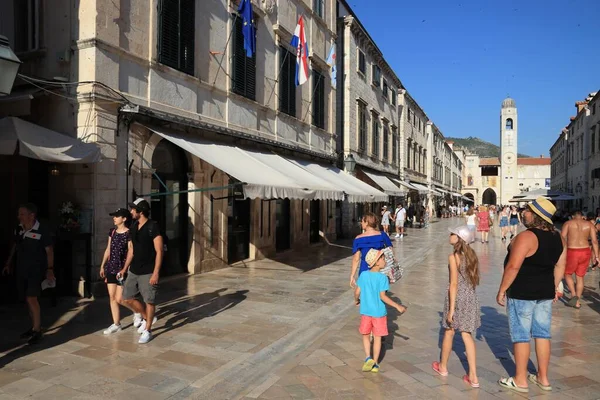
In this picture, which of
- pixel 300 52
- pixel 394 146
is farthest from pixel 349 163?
pixel 394 146

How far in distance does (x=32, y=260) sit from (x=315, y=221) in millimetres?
13029

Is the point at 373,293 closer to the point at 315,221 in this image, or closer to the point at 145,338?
the point at 145,338

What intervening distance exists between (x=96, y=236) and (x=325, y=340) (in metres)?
4.35

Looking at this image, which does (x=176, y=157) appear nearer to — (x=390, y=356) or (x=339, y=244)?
(x=390, y=356)

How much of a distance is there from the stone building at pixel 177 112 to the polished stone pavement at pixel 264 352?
6.29 feet

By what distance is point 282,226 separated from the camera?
15078mm

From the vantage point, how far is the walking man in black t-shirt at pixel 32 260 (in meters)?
5.28

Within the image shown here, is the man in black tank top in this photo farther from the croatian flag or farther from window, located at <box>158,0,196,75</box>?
the croatian flag

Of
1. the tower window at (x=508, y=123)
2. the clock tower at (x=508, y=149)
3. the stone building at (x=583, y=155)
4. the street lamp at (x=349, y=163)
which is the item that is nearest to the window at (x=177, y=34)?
the street lamp at (x=349, y=163)

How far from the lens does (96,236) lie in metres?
7.59

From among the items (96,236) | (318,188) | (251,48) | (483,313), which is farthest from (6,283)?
(483,313)

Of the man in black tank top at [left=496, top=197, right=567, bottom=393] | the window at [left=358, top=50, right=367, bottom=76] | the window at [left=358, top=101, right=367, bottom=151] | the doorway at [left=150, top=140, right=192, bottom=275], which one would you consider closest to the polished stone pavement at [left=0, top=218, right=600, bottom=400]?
the man in black tank top at [left=496, top=197, right=567, bottom=393]

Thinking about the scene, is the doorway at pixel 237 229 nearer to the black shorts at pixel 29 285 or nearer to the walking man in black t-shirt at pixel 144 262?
the walking man in black t-shirt at pixel 144 262

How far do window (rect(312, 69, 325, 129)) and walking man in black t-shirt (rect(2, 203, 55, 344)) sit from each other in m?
12.3
